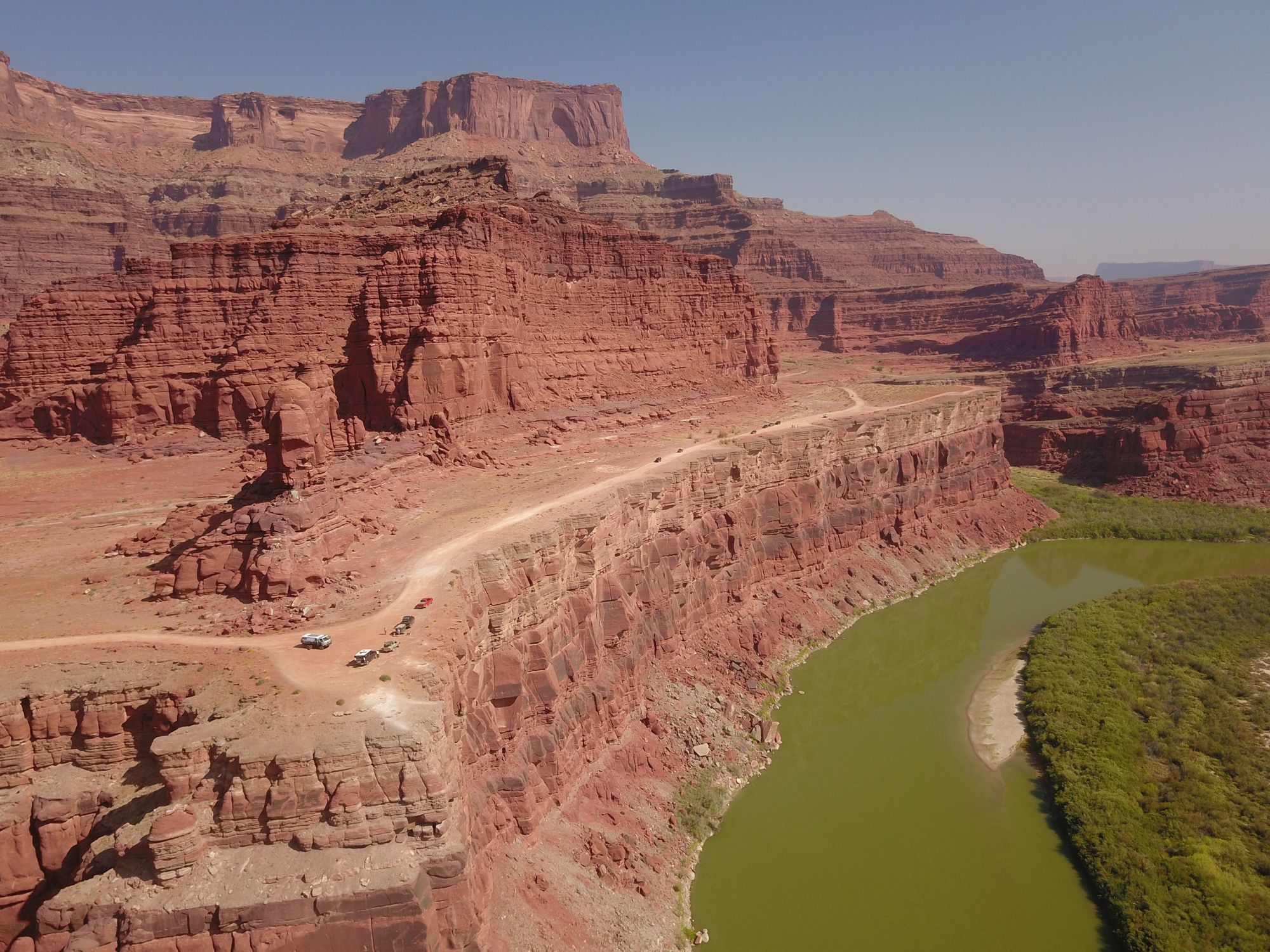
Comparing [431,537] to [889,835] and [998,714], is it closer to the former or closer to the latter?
[889,835]

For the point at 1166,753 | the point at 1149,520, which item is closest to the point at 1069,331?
the point at 1149,520

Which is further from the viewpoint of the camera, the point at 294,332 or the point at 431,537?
the point at 294,332

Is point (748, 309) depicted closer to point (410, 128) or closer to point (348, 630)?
point (348, 630)

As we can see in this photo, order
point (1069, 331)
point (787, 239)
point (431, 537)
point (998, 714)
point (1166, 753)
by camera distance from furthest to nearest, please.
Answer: point (787, 239) → point (1069, 331) → point (998, 714) → point (1166, 753) → point (431, 537)

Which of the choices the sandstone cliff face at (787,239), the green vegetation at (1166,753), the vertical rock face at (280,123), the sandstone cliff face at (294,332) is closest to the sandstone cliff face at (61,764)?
the sandstone cliff face at (294,332)

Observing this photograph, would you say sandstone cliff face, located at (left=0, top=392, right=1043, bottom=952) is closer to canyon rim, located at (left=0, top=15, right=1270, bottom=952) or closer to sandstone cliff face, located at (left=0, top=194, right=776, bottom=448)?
canyon rim, located at (left=0, top=15, right=1270, bottom=952)

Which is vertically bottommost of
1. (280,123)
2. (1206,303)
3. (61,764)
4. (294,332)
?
(61,764)

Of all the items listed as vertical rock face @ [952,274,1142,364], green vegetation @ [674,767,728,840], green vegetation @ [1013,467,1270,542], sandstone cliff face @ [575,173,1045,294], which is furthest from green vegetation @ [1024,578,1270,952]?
sandstone cliff face @ [575,173,1045,294]
